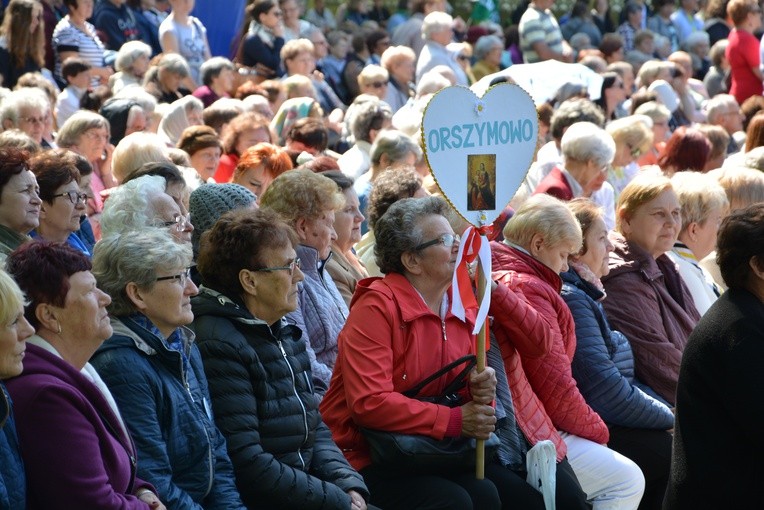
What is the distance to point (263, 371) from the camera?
177 inches

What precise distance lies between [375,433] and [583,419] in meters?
1.23

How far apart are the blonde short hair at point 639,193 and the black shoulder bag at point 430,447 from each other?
6.63ft

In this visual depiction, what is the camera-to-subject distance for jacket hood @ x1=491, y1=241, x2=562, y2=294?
18.7 feet

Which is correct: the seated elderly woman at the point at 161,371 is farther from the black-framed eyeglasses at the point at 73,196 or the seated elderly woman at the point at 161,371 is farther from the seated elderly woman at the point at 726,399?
the seated elderly woman at the point at 726,399

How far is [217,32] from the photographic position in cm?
1369

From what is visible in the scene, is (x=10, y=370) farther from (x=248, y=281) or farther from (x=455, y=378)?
(x=455, y=378)

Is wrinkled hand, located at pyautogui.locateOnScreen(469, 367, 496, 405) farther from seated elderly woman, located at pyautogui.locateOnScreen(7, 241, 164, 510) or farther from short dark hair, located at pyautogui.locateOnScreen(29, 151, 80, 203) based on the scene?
short dark hair, located at pyautogui.locateOnScreen(29, 151, 80, 203)

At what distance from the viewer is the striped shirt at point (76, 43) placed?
11.6 m

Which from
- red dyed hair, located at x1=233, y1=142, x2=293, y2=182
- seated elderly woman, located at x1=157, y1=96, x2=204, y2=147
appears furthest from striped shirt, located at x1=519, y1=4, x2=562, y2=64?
red dyed hair, located at x1=233, y1=142, x2=293, y2=182

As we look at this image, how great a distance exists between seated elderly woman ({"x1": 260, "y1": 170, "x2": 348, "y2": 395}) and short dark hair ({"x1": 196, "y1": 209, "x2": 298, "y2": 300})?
858 millimetres

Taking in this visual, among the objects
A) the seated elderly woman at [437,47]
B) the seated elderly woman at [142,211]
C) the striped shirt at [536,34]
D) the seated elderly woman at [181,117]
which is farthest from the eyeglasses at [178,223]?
the striped shirt at [536,34]

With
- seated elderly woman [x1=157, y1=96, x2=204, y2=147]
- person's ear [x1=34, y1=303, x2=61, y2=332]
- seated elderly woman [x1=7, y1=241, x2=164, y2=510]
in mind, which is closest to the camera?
seated elderly woman [x1=7, y1=241, x2=164, y2=510]

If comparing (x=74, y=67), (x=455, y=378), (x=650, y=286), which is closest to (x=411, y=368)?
(x=455, y=378)

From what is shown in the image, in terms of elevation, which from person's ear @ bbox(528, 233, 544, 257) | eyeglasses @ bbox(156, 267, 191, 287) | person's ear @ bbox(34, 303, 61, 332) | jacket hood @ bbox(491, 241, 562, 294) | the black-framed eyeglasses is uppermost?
person's ear @ bbox(34, 303, 61, 332)
